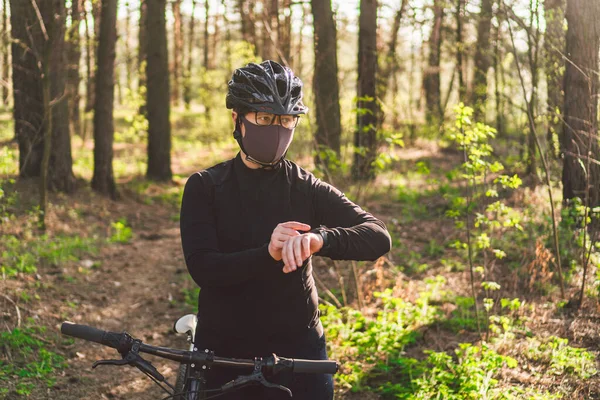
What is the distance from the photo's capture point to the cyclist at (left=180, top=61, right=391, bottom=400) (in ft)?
10.0

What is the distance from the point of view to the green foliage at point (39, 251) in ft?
29.3

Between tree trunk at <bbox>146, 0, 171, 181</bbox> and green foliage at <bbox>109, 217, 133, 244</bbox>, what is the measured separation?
4.88 meters

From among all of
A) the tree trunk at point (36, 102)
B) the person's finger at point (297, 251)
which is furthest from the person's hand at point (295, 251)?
the tree trunk at point (36, 102)

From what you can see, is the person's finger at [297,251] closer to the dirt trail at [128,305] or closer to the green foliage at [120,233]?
the dirt trail at [128,305]

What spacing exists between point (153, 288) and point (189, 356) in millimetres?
7216

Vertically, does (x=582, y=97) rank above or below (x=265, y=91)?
above

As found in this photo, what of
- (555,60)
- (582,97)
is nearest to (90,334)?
(582,97)

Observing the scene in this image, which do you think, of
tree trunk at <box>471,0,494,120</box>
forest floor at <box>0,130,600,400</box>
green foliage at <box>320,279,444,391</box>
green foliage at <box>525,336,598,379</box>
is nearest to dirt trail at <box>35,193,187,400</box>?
forest floor at <box>0,130,600,400</box>

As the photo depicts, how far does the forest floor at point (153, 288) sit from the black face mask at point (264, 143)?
3743 mm

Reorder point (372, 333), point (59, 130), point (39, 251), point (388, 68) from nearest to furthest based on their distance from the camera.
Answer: point (372, 333) → point (39, 251) → point (59, 130) → point (388, 68)

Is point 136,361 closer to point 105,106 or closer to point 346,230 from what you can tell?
point 346,230

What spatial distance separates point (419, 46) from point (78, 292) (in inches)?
897

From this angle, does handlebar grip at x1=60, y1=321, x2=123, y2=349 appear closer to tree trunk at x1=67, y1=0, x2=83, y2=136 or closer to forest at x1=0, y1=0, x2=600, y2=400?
forest at x1=0, y1=0, x2=600, y2=400

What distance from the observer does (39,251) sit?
32.6 ft
